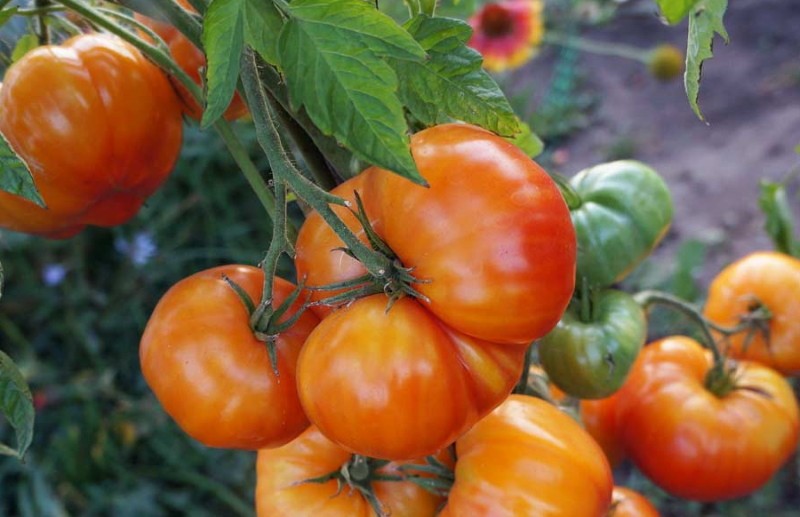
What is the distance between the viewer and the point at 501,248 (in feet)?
1.47

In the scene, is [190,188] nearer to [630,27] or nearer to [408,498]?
[408,498]

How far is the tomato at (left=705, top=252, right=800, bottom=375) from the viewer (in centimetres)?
110

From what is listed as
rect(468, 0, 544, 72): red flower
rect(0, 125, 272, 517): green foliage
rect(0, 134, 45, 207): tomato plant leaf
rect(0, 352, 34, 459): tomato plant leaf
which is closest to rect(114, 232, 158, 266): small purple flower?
rect(0, 125, 272, 517): green foliage

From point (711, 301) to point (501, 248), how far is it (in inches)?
33.4

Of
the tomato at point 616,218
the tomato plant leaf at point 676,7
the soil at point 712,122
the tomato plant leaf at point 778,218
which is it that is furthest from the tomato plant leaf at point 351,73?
the soil at point 712,122

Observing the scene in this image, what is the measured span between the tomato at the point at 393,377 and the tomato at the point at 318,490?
189mm

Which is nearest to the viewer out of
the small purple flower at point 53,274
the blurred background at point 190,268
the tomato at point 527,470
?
the tomato at point 527,470

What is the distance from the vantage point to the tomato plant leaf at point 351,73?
0.41 meters

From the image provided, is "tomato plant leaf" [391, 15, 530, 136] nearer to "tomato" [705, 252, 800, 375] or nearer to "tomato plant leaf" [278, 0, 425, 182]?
"tomato plant leaf" [278, 0, 425, 182]

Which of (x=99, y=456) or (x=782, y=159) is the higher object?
(x=782, y=159)

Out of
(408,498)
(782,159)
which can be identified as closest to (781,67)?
(782,159)

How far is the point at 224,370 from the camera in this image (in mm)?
550

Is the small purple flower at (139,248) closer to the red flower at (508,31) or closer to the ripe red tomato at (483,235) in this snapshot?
the red flower at (508,31)

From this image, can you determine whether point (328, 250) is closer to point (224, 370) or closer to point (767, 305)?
point (224, 370)
